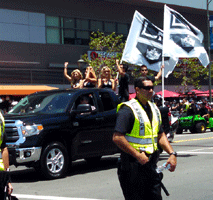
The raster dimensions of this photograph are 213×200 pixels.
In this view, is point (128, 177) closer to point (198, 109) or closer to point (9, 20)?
point (198, 109)

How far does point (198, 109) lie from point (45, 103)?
14.9 meters

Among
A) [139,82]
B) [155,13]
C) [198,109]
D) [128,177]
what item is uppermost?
[155,13]

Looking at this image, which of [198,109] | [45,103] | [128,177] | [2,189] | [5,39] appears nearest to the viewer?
[2,189]

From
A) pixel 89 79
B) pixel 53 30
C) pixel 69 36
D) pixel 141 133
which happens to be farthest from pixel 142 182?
pixel 69 36

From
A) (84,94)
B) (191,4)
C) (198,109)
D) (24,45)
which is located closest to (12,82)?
(24,45)

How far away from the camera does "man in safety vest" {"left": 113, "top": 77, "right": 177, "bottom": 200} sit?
461cm

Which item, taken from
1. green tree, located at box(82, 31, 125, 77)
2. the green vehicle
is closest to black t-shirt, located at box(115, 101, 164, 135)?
the green vehicle

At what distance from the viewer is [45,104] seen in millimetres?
9859

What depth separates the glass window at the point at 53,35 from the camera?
36.8 metres

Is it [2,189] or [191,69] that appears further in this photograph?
[191,69]

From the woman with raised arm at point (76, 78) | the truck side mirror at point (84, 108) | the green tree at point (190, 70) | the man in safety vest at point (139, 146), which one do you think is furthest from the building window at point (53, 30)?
the man in safety vest at point (139, 146)

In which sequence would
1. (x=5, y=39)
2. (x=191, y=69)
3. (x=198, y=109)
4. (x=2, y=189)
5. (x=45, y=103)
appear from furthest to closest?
1. (x=191, y=69)
2. (x=5, y=39)
3. (x=198, y=109)
4. (x=45, y=103)
5. (x=2, y=189)

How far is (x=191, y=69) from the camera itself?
43.7 metres

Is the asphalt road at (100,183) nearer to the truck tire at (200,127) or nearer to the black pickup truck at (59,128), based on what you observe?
the black pickup truck at (59,128)
